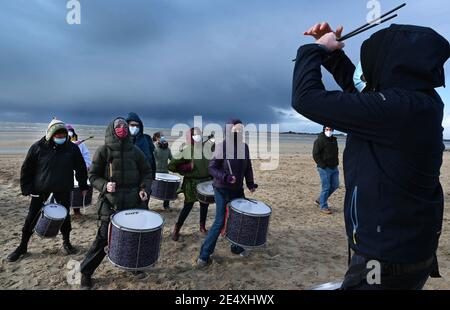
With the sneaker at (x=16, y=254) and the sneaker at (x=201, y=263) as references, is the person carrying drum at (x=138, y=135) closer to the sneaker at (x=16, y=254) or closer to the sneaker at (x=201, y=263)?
the sneaker at (x=201, y=263)

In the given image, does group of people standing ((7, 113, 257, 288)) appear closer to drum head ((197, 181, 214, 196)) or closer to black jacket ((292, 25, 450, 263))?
drum head ((197, 181, 214, 196))

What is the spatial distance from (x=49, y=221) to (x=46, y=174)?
2.52 ft

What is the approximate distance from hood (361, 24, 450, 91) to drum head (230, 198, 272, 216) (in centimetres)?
339

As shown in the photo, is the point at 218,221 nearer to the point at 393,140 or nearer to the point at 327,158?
the point at 393,140

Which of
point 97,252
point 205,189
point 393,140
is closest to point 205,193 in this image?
point 205,189

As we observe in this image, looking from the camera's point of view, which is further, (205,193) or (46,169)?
(205,193)

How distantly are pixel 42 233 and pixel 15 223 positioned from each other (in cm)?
236

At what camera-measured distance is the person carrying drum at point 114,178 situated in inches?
174

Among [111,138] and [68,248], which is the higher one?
[111,138]

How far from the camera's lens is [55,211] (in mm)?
5266

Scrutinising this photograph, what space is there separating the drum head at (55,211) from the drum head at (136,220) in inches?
67.1

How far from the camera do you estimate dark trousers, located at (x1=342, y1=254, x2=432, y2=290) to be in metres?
1.71

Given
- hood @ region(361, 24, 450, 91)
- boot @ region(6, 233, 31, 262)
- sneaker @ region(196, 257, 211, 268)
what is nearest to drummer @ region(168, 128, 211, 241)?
sneaker @ region(196, 257, 211, 268)
